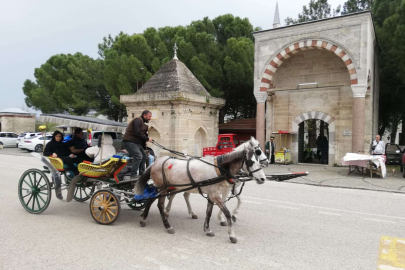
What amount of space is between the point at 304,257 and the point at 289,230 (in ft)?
3.76

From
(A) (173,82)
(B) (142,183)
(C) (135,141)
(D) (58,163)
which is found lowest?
(B) (142,183)

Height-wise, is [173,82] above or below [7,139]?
above

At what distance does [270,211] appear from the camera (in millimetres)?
6578

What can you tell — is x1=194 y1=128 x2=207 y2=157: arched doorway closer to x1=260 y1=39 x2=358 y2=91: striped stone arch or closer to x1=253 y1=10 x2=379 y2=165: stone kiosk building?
x1=253 y1=10 x2=379 y2=165: stone kiosk building

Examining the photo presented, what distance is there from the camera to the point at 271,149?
16234 millimetres

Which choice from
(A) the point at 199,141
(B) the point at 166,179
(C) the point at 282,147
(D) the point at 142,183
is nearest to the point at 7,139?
(A) the point at 199,141

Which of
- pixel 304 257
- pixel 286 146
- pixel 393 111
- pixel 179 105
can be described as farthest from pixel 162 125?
pixel 393 111

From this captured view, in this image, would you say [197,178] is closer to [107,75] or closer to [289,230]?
[289,230]

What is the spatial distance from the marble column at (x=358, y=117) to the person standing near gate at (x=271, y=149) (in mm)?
3981

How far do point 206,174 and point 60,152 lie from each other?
12.0 feet

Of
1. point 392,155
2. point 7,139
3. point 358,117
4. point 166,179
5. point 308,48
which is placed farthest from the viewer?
point 7,139

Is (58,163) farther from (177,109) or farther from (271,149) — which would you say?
(271,149)

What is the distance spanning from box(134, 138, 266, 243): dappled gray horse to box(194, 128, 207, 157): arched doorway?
1236cm

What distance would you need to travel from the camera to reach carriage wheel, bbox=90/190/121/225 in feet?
17.7
